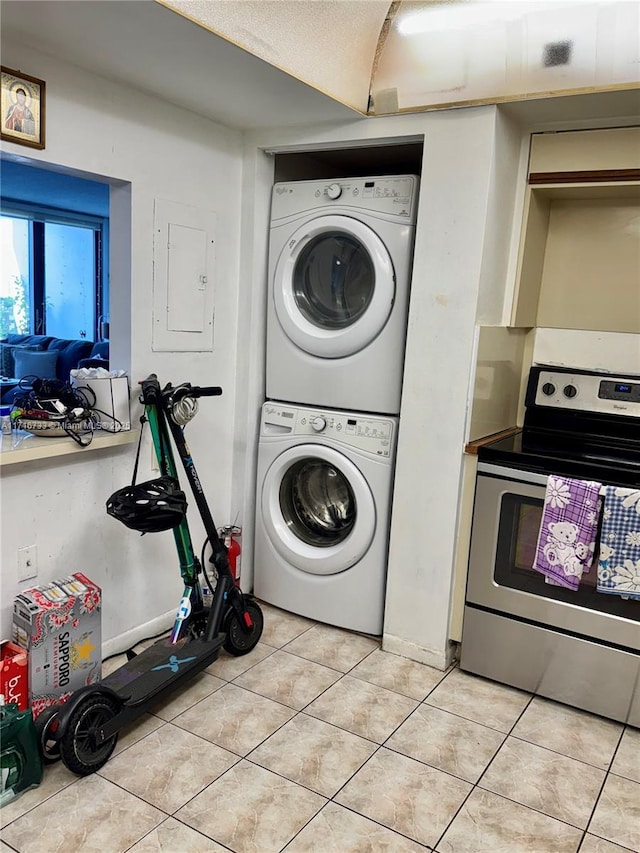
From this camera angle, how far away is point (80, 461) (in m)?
2.34

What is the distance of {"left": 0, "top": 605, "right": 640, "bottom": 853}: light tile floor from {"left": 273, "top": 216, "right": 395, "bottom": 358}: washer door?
Answer: 1.33 meters

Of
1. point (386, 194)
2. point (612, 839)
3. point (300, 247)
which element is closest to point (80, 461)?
point (300, 247)

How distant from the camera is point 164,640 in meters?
2.43

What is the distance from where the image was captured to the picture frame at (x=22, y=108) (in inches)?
75.9

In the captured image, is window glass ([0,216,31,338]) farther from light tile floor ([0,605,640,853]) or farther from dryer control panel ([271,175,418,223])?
light tile floor ([0,605,640,853])

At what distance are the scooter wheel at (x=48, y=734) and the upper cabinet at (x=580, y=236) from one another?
219cm

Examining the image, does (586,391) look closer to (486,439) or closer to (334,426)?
(486,439)

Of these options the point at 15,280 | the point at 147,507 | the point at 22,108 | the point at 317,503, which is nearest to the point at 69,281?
the point at 15,280

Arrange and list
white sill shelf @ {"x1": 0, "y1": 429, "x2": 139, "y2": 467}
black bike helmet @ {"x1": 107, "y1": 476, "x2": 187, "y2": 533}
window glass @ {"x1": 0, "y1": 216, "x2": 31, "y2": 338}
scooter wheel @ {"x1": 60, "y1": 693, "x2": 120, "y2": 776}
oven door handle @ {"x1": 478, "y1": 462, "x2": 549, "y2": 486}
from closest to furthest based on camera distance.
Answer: scooter wheel @ {"x1": 60, "y1": 693, "x2": 120, "y2": 776}
white sill shelf @ {"x1": 0, "y1": 429, "x2": 139, "y2": 467}
black bike helmet @ {"x1": 107, "y1": 476, "x2": 187, "y2": 533}
oven door handle @ {"x1": 478, "y1": 462, "x2": 549, "y2": 486}
window glass @ {"x1": 0, "y1": 216, "x2": 31, "y2": 338}

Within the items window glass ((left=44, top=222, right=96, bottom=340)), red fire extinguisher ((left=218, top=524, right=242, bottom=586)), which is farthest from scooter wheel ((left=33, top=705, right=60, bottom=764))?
window glass ((left=44, top=222, right=96, bottom=340))

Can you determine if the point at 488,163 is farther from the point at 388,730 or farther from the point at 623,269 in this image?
the point at 388,730

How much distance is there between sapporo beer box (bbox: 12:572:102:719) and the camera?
6.68 feet

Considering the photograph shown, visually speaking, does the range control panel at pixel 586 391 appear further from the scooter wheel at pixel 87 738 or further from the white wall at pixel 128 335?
the scooter wheel at pixel 87 738

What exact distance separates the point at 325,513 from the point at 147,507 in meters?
1.09
